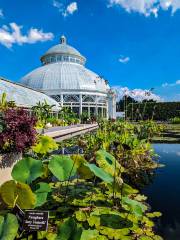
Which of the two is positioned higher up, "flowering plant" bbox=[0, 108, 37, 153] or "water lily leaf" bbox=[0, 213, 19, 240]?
"flowering plant" bbox=[0, 108, 37, 153]

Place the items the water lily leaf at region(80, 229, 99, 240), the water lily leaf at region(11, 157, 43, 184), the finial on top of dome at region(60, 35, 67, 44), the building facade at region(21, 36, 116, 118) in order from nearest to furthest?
the water lily leaf at region(80, 229, 99, 240) → the water lily leaf at region(11, 157, 43, 184) → the building facade at region(21, 36, 116, 118) → the finial on top of dome at region(60, 35, 67, 44)

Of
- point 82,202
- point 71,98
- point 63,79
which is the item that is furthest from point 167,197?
point 63,79

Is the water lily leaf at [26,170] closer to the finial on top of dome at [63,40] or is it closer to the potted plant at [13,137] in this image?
the potted plant at [13,137]

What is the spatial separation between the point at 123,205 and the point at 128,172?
3.41m

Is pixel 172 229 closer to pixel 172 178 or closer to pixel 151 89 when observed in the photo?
pixel 172 178

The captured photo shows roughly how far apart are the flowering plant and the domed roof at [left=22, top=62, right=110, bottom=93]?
40332mm

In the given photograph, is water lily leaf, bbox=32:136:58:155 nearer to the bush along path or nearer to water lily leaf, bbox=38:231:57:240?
the bush along path

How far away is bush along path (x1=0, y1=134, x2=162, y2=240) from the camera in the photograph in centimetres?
313

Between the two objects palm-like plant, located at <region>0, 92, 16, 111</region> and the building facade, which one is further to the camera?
the building facade

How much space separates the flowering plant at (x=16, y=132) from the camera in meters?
5.26

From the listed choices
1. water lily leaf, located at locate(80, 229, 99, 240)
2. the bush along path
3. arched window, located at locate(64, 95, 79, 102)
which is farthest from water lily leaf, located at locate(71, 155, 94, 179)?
arched window, located at locate(64, 95, 79, 102)

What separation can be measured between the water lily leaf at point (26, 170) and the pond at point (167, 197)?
73.6 inches

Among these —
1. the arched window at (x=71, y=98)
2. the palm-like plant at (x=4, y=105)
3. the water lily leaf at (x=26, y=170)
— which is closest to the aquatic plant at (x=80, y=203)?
the water lily leaf at (x=26, y=170)

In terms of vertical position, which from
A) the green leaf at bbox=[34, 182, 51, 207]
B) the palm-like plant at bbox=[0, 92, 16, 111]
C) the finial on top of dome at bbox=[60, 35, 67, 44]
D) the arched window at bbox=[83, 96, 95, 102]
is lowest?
the green leaf at bbox=[34, 182, 51, 207]
